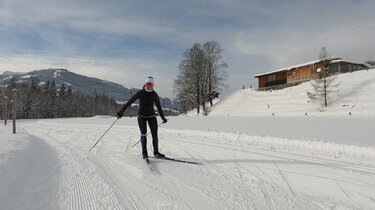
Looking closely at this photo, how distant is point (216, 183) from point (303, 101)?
148 feet

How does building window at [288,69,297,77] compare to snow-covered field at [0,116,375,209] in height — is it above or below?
above

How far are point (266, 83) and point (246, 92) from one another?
627cm

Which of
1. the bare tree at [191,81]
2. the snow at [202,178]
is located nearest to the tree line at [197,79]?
the bare tree at [191,81]

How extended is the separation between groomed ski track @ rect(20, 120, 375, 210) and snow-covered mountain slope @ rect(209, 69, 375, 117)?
28966 mm

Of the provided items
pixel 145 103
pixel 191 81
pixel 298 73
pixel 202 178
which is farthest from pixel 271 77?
pixel 202 178

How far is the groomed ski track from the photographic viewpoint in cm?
492

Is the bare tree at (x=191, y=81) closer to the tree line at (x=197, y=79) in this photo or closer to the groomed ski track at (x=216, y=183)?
the tree line at (x=197, y=79)

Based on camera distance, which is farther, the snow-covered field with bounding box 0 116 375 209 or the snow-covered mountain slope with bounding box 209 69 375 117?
the snow-covered mountain slope with bounding box 209 69 375 117

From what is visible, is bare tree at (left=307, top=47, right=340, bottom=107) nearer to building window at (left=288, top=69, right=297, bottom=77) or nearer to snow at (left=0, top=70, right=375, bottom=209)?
building window at (left=288, top=69, right=297, bottom=77)

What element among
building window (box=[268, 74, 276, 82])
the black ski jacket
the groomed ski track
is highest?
building window (box=[268, 74, 276, 82])

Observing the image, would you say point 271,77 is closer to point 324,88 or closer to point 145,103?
point 324,88

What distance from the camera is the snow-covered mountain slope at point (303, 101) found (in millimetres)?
39347

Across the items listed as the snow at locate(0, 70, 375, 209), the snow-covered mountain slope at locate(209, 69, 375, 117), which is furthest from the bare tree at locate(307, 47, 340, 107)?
the snow at locate(0, 70, 375, 209)

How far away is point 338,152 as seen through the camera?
10.0 metres
